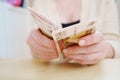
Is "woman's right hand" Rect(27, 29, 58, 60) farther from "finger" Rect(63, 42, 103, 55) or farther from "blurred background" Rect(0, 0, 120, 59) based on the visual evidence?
"blurred background" Rect(0, 0, 120, 59)

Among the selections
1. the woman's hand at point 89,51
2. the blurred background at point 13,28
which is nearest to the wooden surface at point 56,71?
the woman's hand at point 89,51

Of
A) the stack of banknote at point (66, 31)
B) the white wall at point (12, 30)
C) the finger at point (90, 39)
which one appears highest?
the stack of banknote at point (66, 31)

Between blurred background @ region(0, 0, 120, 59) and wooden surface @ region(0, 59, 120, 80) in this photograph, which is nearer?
wooden surface @ region(0, 59, 120, 80)

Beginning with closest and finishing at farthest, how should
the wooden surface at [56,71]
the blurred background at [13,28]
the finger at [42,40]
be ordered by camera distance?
the wooden surface at [56,71]
the finger at [42,40]
the blurred background at [13,28]

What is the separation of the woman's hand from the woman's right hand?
0.07m

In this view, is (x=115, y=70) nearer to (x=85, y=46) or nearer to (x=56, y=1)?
(x=85, y=46)

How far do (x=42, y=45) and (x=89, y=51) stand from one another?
172mm

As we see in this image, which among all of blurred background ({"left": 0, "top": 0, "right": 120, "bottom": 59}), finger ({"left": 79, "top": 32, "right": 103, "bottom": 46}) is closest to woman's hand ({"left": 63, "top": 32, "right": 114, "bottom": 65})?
finger ({"left": 79, "top": 32, "right": 103, "bottom": 46})

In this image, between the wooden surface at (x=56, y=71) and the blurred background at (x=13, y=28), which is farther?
the blurred background at (x=13, y=28)

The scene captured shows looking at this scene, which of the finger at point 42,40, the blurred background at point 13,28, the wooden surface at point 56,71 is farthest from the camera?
the blurred background at point 13,28

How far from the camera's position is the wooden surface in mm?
616

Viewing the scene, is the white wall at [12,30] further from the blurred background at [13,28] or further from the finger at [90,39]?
the finger at [90,39]

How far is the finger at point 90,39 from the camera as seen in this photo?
66cm

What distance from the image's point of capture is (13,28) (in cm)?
246
